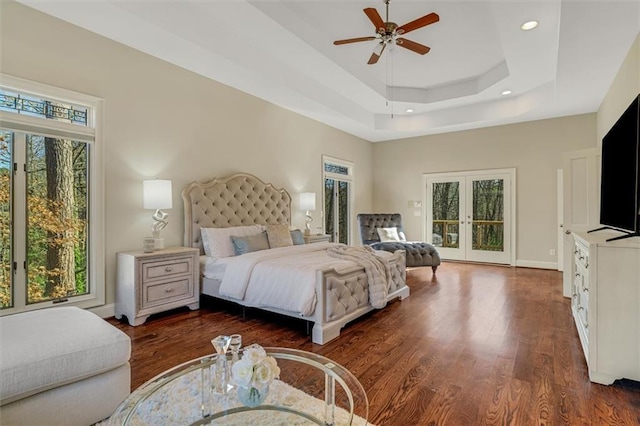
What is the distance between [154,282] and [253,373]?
8.22 feet

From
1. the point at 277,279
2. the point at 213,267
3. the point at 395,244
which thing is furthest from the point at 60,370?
the point at 395,244

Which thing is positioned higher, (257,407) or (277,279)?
(277,279)

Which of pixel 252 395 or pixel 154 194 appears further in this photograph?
pixel 154 194

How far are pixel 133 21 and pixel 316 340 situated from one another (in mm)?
3400

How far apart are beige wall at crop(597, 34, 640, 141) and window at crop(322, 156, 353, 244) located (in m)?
4.37

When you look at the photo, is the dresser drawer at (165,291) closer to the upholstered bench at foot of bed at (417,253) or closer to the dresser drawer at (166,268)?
the dresser drawer at (166,268)

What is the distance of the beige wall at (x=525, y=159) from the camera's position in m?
6.04

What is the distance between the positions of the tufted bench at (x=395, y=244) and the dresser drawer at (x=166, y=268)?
3.28m

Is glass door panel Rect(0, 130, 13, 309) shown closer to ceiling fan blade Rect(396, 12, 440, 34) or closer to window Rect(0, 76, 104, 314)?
window Rect(0, 76, 104, 314)

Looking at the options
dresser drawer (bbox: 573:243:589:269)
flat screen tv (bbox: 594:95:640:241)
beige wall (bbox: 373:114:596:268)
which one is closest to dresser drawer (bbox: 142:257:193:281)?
dresser drawer (bbox: 573:243:589:269)

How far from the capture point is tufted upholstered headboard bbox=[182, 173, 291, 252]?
416cm

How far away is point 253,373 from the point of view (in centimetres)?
134

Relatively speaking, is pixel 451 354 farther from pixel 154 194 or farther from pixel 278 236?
pixel 154 194

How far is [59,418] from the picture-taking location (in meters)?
1.55
